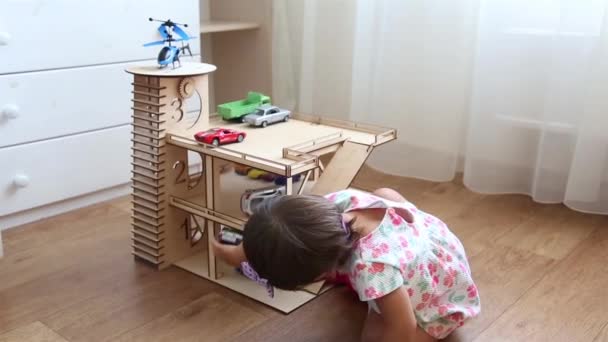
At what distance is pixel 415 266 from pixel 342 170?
29cm

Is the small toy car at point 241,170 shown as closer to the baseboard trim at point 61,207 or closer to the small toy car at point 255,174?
the small toy car at point 255,174

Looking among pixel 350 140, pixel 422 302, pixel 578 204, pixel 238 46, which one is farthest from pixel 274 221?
pixel 238 46

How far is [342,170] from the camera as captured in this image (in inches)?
53.3

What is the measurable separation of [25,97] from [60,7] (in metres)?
0.23

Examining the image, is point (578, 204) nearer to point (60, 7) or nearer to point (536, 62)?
point (536, 62)

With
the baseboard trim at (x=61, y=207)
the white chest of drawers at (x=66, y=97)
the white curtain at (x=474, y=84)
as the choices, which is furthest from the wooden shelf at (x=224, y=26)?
the baseboard trim at (x=61, y=207)

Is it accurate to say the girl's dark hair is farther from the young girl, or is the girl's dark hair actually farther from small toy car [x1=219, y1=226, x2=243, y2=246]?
small toy car [x1=219, y1=226, x2=243, y2=246]

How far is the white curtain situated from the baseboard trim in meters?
0.72

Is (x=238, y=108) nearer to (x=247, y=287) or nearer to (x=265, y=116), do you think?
(x=265, y=116)

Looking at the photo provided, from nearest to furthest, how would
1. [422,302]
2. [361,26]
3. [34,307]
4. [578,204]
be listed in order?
[422,302]
[34,307]
[578,204]
[361,26]

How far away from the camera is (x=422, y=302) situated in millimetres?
1166

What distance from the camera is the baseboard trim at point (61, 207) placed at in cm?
168

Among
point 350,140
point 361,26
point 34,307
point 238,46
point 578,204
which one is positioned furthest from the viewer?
point 238,46

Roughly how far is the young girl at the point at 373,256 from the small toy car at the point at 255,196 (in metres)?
0.18
